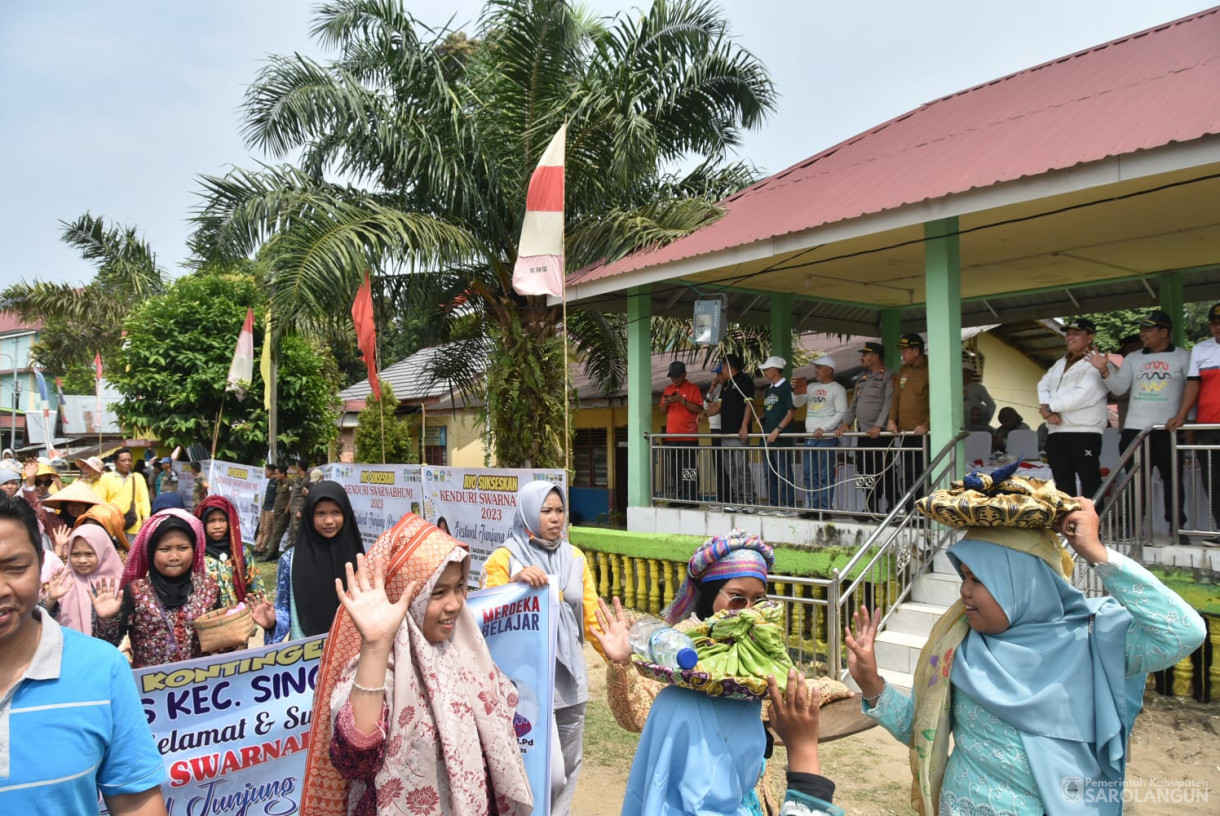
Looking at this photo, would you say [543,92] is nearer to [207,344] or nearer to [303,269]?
[303,269]

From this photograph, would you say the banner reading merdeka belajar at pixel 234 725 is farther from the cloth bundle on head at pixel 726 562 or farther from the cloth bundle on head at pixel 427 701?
the cloth bundle on head at pixel 726 562

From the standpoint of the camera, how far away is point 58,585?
398 cm

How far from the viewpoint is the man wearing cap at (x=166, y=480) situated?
649 inches

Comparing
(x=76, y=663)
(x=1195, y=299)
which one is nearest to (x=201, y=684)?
(x=76, y=663)

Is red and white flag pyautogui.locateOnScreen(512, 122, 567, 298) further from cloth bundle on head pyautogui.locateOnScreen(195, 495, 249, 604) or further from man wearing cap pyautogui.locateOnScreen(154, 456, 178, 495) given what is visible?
man wearing cap pyautogui.locateOnScreen(154, 456, 178, 495)

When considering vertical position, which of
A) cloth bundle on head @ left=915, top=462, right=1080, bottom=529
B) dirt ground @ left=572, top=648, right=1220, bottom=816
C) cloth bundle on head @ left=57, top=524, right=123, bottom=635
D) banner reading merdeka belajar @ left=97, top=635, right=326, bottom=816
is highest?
cloth bundle on head @ left=915, top=462, right=1080, bottom=529

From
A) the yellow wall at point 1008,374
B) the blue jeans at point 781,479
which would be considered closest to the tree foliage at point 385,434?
the blue jeans at point 781,479

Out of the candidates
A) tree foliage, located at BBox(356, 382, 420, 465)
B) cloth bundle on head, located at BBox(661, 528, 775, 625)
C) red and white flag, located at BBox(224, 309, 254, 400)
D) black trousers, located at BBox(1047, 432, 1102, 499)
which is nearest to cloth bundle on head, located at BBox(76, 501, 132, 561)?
cloth bundle on head, located at BBox(661, 528, 775, 625)

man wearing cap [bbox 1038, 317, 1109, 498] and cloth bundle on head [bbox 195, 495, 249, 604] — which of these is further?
man wearing cap [bbox 1038, 317, 1109, 498]

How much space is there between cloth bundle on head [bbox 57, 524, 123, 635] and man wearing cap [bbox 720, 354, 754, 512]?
593 centimetres

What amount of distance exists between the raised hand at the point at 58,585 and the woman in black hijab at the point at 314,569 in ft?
2.76

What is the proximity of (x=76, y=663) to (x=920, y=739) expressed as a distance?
2349 mm

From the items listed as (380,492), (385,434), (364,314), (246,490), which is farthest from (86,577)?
(385,434)

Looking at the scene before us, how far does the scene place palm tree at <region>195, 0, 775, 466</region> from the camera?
36.1 ft
